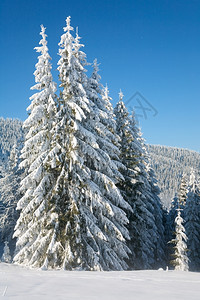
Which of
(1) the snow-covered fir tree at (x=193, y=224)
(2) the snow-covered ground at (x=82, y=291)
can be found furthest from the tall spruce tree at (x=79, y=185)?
(1) the snow-covered fir tree at (x=193, y=224)

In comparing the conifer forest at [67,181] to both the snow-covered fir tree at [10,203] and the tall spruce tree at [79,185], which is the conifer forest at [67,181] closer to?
the tall spruce tree at [79,185]

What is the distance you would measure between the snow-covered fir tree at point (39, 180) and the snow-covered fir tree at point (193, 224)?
2738 cm

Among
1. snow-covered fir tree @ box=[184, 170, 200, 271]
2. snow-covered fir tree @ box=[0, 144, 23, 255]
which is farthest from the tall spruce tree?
snow-covered fir tree @ box=[184, 170, 200, 271]

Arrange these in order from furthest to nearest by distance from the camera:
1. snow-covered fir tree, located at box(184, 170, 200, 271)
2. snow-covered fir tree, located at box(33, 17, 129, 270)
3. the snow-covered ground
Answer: snow-covered fir tree, located at box(184, 170, 200, 271) < snow-covered fir tree, located at box(33, 17, 129, 270) < the snow-covered ground

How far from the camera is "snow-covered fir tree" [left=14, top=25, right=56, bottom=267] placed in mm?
13906

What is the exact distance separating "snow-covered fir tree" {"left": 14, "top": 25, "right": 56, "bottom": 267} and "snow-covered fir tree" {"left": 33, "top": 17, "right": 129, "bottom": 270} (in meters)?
0.55

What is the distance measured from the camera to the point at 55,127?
48.8 ft

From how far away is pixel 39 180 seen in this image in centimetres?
1534

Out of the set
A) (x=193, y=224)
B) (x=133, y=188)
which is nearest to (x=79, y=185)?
(x=133, y=188)

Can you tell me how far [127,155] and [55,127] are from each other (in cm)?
933

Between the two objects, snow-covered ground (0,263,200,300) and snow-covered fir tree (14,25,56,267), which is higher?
snow-covered fir tree (14,25,56,267)

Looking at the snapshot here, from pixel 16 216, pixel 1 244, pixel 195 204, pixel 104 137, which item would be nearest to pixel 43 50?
pixel 104 137

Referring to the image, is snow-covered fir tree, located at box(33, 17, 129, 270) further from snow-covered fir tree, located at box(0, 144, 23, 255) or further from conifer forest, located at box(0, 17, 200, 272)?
snow-covered fir tree, located at box(0, 144, 23, 255)

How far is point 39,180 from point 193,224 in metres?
28.6
